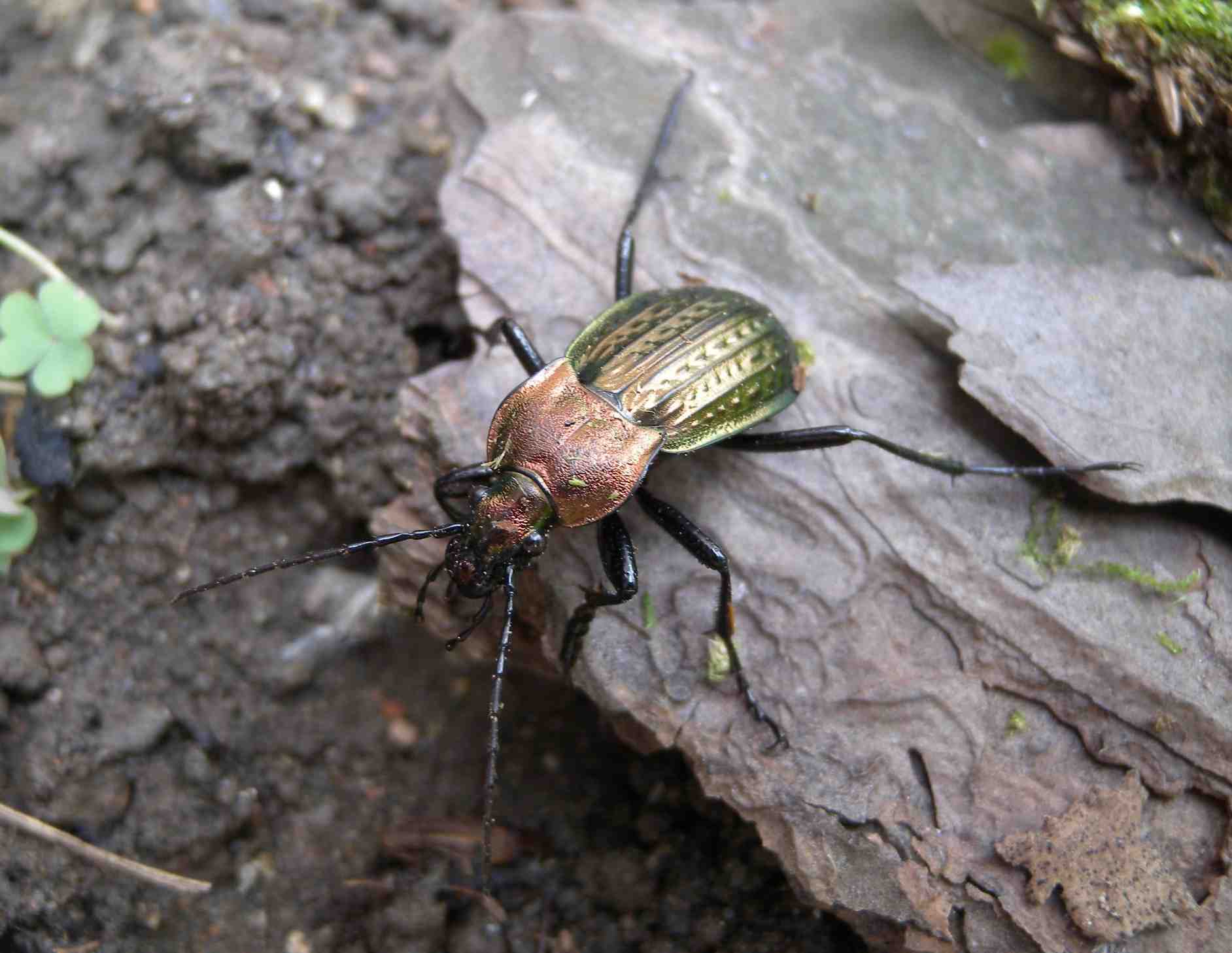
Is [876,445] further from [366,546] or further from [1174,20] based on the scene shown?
[1174,20]

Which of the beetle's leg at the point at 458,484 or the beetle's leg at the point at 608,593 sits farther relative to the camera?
the beetle's leg at the point at 458,484

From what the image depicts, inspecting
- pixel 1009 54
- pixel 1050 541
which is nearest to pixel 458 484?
pixel 1050 541

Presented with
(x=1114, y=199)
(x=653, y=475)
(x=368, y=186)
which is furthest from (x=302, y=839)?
(x=1114, y=199)

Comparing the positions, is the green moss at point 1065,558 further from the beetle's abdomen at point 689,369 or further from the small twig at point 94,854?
the small twig at point 94,854

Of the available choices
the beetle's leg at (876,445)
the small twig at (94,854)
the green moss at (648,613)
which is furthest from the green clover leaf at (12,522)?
the beetle's leg at (876,445)

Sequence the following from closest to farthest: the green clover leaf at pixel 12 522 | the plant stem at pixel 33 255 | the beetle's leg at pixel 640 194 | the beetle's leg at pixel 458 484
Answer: the beetle's leg at pixel 458 484
the green clover leaf at pixel 12 522
the beetle's leg at pixel 640 194
the plant stem at pixel 33 255

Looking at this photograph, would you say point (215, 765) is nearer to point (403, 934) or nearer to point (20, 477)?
point (403, 934)
